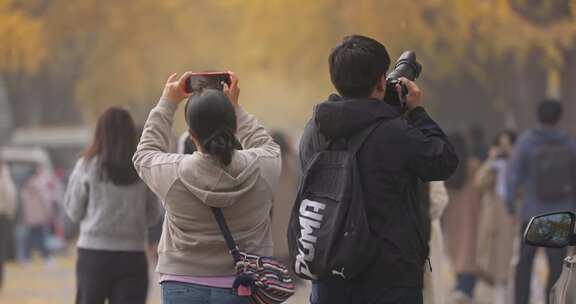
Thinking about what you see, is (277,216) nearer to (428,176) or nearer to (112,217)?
(112,217)

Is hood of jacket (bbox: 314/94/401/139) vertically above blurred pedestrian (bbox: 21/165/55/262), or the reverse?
hood of jacket (bbox: 314/94/401/139)

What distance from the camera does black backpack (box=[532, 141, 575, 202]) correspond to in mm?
11172

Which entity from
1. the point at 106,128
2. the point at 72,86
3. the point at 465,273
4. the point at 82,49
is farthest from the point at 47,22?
the point at 106,128

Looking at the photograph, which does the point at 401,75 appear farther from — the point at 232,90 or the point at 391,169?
the point at 232,90

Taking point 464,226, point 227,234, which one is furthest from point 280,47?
point 227,234

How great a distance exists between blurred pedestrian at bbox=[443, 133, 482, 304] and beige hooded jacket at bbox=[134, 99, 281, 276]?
801 centimetres

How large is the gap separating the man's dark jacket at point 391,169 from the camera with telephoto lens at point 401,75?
0.40 ft

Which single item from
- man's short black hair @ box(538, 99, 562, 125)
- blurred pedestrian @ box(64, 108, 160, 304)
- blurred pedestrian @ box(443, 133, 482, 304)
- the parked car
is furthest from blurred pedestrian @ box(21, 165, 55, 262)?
the parked car

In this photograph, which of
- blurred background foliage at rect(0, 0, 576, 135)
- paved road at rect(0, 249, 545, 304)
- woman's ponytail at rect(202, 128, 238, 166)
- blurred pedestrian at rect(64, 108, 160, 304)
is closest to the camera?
woman's ponytail at rect(202, 128, 238, 166)

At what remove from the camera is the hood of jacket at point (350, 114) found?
216 inches

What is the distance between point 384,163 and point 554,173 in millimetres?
5968

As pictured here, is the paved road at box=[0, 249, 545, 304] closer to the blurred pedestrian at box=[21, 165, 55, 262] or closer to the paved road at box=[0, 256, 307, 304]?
the paved road at box=[0, 256, 307, 304]

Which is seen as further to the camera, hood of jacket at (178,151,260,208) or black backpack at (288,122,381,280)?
hood of jacket at (178,151,260,208)

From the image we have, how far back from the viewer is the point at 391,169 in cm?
547
